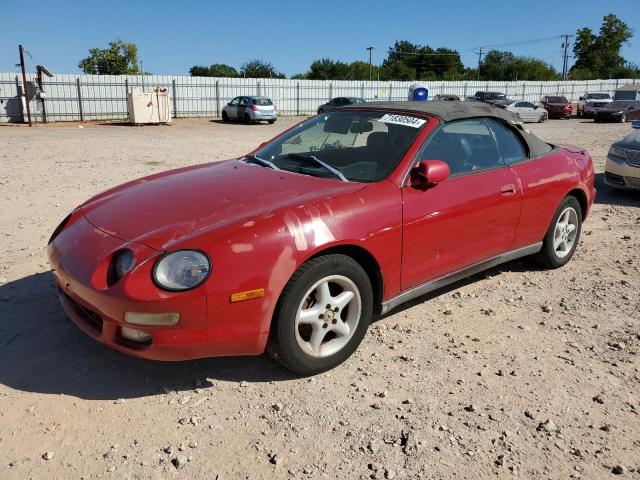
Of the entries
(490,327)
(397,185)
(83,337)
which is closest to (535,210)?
(490,327)

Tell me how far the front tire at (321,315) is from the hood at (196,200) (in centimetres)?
42

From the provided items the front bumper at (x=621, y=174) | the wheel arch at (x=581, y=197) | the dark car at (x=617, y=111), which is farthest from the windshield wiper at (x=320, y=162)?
the dark car at (x=617, y=111)

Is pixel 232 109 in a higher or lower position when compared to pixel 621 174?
higher

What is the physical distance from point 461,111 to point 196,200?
7.01ft

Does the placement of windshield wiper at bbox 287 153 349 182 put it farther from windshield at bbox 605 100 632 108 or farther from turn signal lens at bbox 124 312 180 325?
windshield at bbox 605 100 632 108

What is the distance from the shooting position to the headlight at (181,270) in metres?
2.64

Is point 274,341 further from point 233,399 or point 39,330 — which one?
point 39,330

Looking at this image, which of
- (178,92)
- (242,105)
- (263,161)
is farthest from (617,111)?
(263,161)

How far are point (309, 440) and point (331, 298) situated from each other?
2.67ft

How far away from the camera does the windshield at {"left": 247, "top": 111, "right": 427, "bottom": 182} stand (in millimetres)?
3600

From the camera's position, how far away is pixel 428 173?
339cm

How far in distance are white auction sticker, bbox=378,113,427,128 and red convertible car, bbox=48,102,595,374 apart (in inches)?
0.6

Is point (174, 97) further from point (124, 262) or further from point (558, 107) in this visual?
point (124, 262)

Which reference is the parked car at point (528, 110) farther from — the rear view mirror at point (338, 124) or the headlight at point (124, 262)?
the headlight at point (124, 262)
